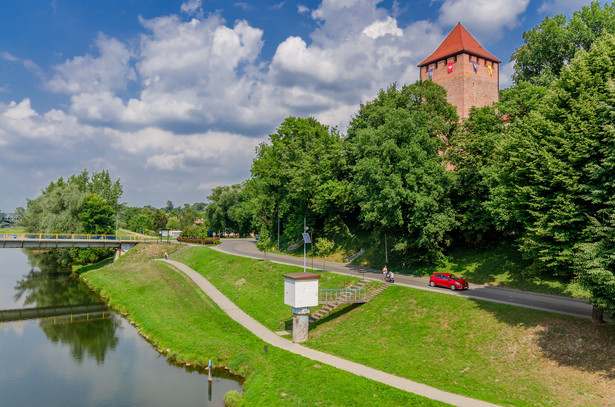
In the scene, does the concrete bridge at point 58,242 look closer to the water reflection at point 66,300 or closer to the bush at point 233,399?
the water reflection at point 66,300

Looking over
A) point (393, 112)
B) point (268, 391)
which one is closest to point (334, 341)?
point (268, 391)

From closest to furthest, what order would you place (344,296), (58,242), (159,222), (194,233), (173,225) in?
1. (344,296)
2. (58,242)
3. (194,233)
4. (159,222)
5. (173,225)

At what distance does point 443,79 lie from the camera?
198 feet

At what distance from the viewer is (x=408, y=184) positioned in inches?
1473

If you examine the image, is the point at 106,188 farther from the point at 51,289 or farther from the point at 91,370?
the point at 91,370

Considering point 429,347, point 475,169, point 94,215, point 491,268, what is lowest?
point 429,347

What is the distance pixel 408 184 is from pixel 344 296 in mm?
13141

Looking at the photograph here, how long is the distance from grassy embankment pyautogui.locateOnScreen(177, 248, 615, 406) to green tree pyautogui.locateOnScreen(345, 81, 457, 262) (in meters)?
9.16

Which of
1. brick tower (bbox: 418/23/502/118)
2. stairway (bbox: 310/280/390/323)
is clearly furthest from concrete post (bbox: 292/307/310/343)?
brick tower (bbox: 418/23/502/118)

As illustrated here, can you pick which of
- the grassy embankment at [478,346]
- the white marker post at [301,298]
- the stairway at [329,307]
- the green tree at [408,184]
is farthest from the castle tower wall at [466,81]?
the white marker post at [301,298]

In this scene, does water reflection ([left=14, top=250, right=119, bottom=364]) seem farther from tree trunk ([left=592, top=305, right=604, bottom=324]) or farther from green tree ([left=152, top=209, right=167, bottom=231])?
green tree ([left=152, top=209, right=167, bottom=231])

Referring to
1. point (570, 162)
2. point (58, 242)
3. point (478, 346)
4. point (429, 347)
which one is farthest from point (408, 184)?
point (58, 242)

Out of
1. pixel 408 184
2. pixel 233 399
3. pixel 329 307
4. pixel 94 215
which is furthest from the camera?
pixel 94 215

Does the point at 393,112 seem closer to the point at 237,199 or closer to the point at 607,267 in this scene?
the point at 607,267
